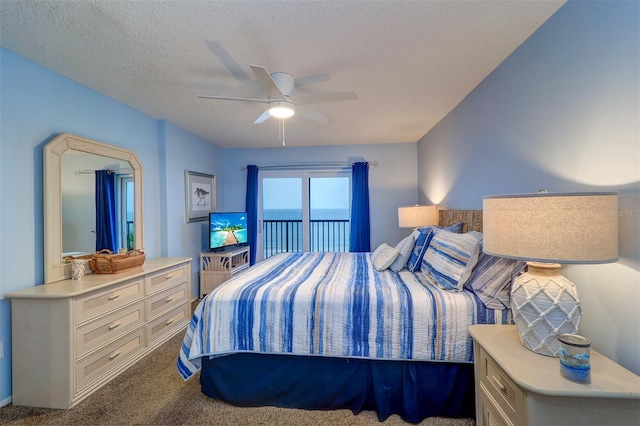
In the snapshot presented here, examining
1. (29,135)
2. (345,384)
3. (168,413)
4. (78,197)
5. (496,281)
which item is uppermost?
(29,135)

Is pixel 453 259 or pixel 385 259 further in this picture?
pixel 385 259

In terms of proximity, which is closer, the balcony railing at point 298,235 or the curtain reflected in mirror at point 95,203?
the curtain reflected in mirror at point 95,203

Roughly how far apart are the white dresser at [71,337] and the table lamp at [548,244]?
8.41 ft

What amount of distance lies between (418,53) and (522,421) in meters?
2.14

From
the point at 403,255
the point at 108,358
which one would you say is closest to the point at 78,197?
the point at 108,358

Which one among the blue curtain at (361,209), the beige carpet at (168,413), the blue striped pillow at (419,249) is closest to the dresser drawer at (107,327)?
the beige carpet at (168,413)

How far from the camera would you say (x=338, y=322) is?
5.60ft

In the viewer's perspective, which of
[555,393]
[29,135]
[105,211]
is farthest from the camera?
[105,211]

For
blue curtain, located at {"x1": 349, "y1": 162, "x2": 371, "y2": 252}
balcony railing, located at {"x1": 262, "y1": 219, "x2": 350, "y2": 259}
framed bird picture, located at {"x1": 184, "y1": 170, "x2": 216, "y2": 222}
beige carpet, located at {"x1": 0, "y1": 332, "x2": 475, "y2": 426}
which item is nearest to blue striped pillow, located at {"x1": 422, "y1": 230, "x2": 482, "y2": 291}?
beige carpet, located at {"x1": 0, "y1": 332, "x2": 475, "y2": 426}

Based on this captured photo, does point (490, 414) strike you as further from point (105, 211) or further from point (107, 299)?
point (105, 211)

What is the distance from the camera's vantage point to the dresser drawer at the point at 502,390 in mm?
1088

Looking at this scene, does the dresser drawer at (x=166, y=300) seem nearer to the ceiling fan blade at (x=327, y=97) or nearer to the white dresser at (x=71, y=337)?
the white dresser at (x=71, y=337)

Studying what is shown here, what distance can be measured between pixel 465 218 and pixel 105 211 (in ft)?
11.4

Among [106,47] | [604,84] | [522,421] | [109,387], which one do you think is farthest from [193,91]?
[522,421]
